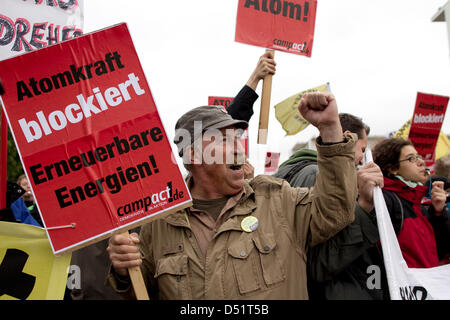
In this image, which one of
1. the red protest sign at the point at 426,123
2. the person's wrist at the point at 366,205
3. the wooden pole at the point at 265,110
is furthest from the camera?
the red protest sign at the point at 426,123

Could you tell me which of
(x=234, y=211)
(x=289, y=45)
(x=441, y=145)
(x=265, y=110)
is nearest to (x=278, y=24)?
(x=289, y=45)

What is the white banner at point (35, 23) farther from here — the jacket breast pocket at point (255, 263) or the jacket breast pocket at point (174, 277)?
the jacket breast pocket at point (255, 263)

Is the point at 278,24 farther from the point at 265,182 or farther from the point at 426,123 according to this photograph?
the point at 426,123

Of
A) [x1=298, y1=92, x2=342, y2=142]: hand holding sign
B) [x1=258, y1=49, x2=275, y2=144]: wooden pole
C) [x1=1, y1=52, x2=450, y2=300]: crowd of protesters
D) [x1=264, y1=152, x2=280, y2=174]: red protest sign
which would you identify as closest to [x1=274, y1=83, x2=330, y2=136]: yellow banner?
[x1=258, y1=49, x2=275, y2=144]: wooden pole

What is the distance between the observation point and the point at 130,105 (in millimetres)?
1965

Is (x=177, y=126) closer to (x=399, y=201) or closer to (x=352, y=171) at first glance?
(x=352, y=171)

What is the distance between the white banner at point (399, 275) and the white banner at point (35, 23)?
275 cm

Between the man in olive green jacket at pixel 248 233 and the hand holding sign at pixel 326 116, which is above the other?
the hand holding sign at pixel 326 116

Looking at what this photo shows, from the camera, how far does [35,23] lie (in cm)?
353

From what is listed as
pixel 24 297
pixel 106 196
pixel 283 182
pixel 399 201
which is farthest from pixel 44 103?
pixel 399 201

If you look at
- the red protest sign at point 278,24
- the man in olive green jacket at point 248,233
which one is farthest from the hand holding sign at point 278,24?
the man in olive green jacket at point 248,233

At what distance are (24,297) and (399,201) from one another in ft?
7.18

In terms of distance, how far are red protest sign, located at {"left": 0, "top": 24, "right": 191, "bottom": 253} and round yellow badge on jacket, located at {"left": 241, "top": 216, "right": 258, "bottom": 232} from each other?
298 mm

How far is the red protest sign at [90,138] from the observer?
184 centimetres
